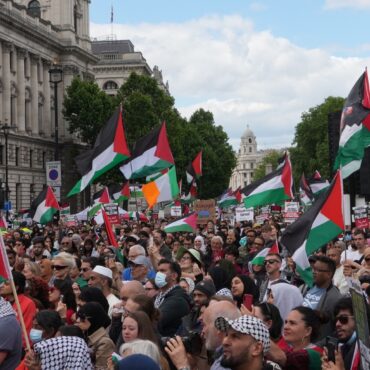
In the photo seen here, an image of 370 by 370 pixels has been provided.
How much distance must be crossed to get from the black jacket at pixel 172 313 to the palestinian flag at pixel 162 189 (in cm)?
1281

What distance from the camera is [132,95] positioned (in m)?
66.5

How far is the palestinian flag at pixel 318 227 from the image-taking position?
32.4ft

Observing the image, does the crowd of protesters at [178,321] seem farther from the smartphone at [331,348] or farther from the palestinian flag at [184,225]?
the palestinian flag at [184,225]

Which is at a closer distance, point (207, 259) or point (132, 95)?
point (207, 259)

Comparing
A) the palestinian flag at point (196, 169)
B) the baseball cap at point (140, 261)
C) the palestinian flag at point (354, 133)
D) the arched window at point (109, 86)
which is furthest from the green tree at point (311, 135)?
the baseball cap at point (140, 261)

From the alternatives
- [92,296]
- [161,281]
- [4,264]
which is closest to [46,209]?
[161,281]

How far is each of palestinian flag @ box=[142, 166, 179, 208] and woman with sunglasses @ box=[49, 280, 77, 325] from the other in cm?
1124

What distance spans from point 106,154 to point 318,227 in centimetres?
802

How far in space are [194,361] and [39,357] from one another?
1.11 m

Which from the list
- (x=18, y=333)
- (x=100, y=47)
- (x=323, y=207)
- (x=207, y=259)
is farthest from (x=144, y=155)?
(x=100, y=47)

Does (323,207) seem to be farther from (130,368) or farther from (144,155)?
(144,155)

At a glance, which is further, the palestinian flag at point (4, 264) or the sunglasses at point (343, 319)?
the palestinian flag at point (4, 264)

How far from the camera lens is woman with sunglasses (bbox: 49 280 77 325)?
8.59 meters

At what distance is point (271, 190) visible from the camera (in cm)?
1650
